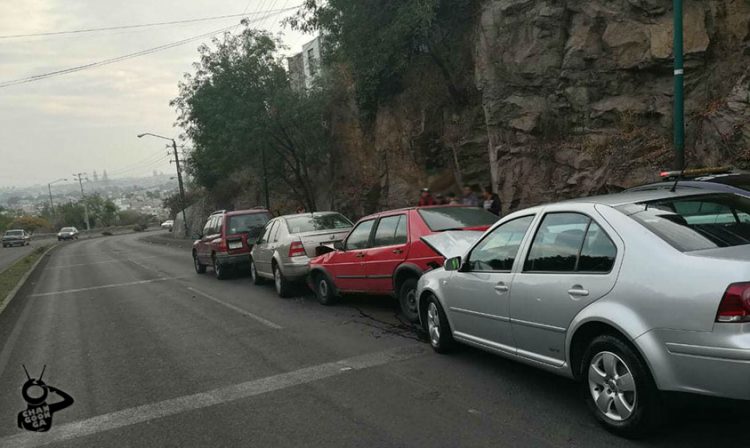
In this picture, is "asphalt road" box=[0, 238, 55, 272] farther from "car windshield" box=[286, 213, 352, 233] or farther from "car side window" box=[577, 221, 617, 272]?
"car side window" box=[577, 221, 617, 272]

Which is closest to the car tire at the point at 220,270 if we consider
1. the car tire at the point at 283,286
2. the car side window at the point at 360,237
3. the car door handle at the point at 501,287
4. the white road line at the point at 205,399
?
the car tire at the point at 283,286

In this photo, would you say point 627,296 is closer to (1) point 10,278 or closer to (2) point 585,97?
(2) point 585,97

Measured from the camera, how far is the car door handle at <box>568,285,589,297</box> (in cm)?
400

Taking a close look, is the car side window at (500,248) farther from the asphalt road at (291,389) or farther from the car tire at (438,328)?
the asphalt road at (291,389)

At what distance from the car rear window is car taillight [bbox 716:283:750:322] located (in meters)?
4.76

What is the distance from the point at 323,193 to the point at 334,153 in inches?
Answer: 95.8

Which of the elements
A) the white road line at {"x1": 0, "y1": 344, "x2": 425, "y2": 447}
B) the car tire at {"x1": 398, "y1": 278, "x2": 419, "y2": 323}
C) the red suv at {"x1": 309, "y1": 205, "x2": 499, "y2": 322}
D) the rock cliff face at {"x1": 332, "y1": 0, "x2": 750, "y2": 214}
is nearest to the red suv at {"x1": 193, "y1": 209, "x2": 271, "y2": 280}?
the red suv at {"x1": 309, "y1": 205, "x2": 499, "y2": 322}

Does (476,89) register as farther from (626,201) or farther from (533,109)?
(626,201)

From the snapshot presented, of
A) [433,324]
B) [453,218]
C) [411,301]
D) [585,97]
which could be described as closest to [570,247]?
[433,324]

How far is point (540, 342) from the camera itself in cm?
450

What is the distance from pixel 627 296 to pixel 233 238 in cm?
1268

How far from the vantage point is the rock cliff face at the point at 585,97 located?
1208cm

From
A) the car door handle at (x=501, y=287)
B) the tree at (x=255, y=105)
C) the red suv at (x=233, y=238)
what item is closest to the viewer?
the car door handle at (x=501, y=287)

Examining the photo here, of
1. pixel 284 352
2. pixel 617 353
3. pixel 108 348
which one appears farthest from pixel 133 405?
pixel 617 353
